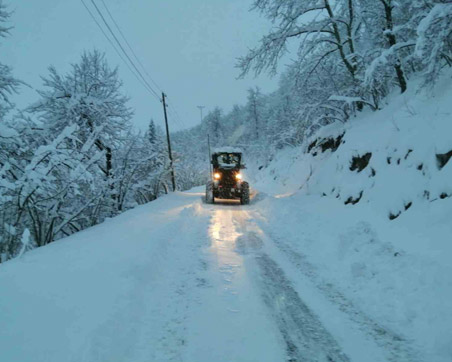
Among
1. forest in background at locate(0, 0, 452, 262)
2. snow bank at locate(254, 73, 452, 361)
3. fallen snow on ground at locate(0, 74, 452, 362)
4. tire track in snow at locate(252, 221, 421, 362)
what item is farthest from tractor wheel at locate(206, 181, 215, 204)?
tire track in snow at locate(252, 221, 421, 362)

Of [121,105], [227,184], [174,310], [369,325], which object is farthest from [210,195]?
[369,325]

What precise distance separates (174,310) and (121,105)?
12.2 m

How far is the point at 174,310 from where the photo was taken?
10.5 ft

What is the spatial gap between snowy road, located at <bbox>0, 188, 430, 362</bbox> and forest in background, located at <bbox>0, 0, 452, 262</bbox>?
1161 mm

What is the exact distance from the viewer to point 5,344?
2162 mm

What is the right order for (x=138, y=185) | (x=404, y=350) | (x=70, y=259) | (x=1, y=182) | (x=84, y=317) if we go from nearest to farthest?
(x=404, y=350) < (x=84, y=317) < (x=70, y=259) < (x=1, y=182) < (x=138, y=185)

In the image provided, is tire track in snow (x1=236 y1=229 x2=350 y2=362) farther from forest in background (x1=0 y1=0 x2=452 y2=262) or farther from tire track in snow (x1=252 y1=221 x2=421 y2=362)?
forest in background (x1=0 y1=0 x2=452 y2=262)

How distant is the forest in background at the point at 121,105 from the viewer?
590cm

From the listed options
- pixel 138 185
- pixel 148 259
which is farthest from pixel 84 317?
pixel 138 185

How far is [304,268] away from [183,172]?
88.2ft

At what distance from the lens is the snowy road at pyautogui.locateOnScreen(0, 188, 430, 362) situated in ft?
7.84

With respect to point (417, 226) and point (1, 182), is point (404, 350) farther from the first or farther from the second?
point (1, 182)

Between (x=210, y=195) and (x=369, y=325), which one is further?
(x=210, y=195)

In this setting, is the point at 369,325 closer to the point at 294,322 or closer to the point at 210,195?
the point at 294,322
